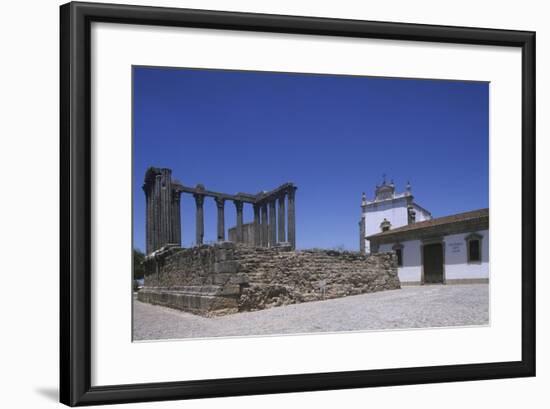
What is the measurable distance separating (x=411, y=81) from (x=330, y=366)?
377 cm

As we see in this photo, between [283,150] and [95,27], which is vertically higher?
[95,27]

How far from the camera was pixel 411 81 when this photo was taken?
10055 mm

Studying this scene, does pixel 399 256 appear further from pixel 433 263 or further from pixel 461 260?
pixel 461 260

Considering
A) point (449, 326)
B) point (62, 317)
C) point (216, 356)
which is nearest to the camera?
point (62, 317)

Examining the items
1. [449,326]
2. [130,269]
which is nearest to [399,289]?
[449,326]

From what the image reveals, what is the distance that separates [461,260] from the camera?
11.3 meters

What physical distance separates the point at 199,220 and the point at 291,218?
1717mm

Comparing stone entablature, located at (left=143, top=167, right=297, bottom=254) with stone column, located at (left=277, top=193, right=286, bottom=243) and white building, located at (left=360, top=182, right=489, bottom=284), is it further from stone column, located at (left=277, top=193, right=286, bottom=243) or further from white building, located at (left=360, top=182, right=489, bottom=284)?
white building, located at (left=360, top=182, right=489, bottom=284)

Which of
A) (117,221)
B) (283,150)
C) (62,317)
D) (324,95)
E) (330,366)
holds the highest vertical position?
(324,95)

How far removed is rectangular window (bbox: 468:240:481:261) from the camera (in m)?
10.5

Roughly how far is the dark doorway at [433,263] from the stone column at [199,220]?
333cm

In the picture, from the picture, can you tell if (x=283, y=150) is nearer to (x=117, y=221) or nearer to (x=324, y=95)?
(x=324, y=95)

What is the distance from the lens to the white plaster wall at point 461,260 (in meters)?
10.3

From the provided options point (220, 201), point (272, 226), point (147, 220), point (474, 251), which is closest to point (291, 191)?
point (220, 201)
